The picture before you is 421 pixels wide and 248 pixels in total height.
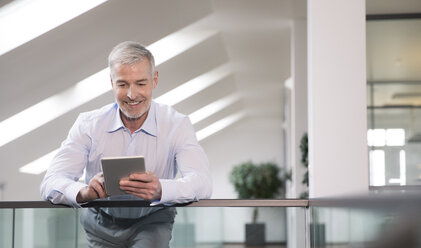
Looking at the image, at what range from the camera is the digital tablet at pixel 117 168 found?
2.62m

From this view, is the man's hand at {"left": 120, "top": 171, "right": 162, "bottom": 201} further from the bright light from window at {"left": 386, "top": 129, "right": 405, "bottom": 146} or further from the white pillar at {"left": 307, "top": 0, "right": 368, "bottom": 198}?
the bright light from window at {"left": 386, "top": 129, "right": 405, "bottom": 146}

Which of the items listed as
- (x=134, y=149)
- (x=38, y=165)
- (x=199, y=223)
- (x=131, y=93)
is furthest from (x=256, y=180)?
(x=131, y=93)

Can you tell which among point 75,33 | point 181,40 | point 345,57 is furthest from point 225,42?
point 345,57

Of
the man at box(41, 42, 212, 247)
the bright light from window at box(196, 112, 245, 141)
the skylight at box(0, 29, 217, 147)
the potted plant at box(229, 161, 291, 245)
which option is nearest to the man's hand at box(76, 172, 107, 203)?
the man at box(41, 42, 212, 247)

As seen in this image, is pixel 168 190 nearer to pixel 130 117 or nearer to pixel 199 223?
pixel 130 117

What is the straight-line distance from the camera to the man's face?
287 centimetres

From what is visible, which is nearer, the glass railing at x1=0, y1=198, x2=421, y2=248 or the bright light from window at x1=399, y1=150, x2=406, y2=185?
the glass railing at x1=0, y1=198, x2=421, y2=248

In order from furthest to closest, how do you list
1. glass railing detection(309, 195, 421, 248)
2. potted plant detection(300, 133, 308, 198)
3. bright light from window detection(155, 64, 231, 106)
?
bright light from window detection(155, 64, 231, 106)
potted plant detection(300, 133, 308, 198)
glass railing detection(309, 195, 421, 248)

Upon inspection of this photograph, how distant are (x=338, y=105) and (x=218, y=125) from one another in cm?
1324

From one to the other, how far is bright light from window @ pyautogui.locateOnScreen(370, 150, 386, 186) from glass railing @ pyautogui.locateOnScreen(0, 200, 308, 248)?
124 inches

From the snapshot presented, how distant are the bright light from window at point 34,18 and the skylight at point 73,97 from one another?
162 centimetres

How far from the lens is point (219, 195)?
720 inches

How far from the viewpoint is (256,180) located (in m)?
16.8

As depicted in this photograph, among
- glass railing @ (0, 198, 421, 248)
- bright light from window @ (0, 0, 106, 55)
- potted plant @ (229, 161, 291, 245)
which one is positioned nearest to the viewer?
glass railing @ (0, 198, 421, 248)
